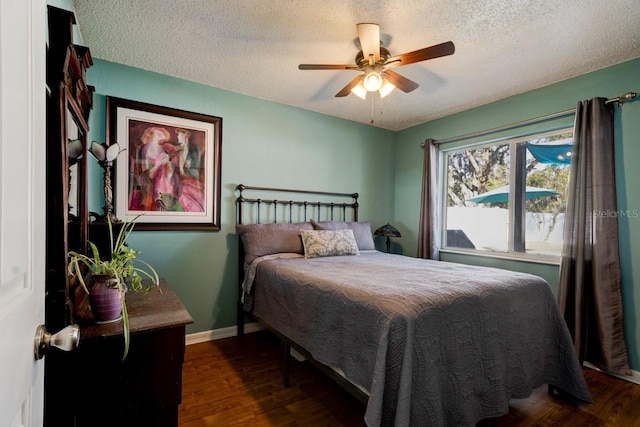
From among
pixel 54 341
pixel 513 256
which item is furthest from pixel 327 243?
pixel 54 341

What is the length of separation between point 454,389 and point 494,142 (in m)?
2.79

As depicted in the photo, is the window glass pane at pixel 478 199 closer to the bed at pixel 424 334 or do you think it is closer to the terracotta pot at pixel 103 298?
the bed at pixel 424 334

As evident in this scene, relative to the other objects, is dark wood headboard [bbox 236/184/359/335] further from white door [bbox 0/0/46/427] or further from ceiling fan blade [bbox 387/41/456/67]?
white door [bbox 0/0/46/427]

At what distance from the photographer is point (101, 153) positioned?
1831mm

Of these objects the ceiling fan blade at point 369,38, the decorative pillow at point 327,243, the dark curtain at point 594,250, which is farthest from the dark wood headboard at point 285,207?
the dark curtain at point 594,250

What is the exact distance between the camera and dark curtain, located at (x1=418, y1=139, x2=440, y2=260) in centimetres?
362

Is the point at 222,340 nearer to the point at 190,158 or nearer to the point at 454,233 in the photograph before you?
the point at 190,158

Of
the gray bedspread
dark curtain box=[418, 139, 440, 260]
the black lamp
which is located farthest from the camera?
the black lamp

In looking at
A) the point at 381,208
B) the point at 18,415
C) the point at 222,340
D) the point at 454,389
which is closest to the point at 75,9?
the point at 18,415

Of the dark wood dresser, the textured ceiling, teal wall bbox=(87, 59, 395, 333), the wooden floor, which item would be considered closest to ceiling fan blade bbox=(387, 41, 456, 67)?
the textured ceiling

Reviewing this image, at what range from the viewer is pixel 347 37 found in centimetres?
209

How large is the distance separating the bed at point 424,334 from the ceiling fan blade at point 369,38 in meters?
1.50

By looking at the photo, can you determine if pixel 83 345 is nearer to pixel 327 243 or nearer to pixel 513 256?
pixel 327 243

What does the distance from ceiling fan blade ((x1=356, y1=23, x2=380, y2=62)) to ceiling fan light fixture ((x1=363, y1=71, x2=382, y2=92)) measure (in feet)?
0.32
